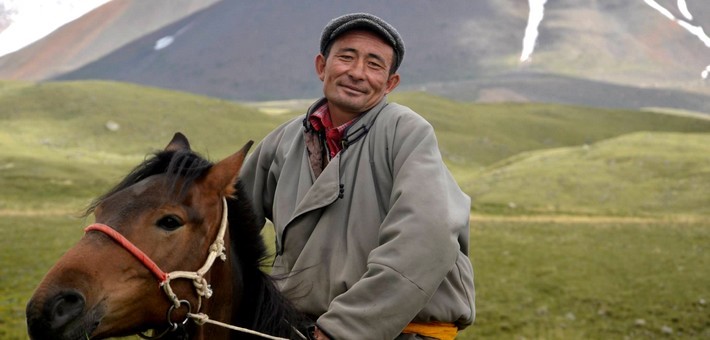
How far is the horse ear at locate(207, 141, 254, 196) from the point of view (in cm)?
337

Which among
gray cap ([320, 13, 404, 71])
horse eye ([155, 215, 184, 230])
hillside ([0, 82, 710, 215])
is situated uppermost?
gray cap ([320, 13, 404, 71])

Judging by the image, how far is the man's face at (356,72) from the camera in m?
4.14

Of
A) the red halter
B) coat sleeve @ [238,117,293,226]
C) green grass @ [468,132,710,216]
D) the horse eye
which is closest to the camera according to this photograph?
the red halter

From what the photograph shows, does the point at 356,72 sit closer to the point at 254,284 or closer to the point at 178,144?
the point at 178,144

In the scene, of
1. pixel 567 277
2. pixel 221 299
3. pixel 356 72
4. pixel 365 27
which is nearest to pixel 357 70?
pixel 356 72

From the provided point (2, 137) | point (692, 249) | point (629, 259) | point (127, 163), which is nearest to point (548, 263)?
point (629, 259)

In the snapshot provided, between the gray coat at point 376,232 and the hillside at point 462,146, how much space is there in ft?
26.8

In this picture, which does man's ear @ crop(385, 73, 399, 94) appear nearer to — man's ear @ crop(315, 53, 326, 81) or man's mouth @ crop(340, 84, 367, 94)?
man's mouth @ crop(340, 84, 367, 94)

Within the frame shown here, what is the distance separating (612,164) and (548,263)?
2716 centimetres

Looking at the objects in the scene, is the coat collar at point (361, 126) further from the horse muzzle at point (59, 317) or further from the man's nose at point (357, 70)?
the horse muzzle at point (59, 317)

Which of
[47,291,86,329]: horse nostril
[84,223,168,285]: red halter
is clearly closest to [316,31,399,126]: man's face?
[84,223,168,285]: red halter

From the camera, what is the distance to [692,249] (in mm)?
22578

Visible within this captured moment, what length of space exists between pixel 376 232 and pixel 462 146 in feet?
231

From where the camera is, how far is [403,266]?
11.5ft
